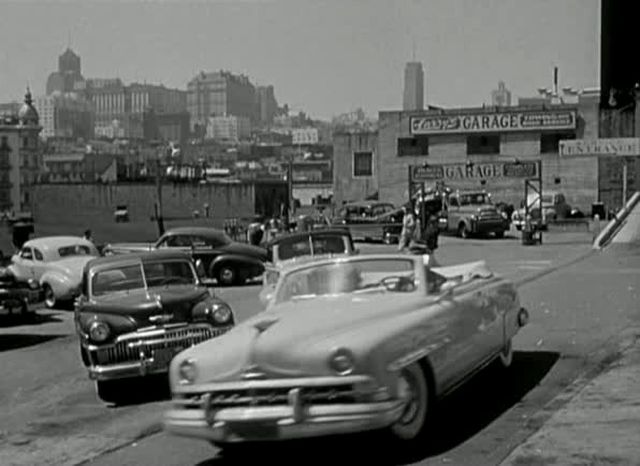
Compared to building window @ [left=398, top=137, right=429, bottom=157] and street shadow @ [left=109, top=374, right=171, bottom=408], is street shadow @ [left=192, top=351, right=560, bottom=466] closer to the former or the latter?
street shadow @ [left=109, top=374, right=171, bottom=408]

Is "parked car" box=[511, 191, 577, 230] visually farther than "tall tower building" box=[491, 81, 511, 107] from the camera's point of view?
No

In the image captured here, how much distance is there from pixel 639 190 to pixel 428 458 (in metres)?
29.8

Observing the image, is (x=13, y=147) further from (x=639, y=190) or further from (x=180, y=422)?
(x=180, y=422)

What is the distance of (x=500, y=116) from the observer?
63844 mm

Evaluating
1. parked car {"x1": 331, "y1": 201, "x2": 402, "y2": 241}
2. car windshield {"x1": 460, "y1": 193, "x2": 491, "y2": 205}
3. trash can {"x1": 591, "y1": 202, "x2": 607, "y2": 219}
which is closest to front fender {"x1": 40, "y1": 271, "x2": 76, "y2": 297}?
parked car {"x1": 331, "y1": 201, "x2": 402, "y2": 241}

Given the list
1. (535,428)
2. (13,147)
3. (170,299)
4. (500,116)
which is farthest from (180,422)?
(13,147)

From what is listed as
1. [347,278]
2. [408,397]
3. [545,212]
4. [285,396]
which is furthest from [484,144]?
[285,396]

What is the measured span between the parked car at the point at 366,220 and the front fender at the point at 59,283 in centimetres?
1789

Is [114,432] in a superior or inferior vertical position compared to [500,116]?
inferior

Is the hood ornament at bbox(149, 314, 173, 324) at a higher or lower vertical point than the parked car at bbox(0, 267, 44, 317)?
higher

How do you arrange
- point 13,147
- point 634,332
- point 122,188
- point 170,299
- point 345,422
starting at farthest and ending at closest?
point 13,147 → point 122,188 → point 634,332 → point 170,299 → point 345,422

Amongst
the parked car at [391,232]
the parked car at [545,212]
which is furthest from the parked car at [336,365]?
the parked car at [545,212]

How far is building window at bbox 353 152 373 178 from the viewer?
71.8 m

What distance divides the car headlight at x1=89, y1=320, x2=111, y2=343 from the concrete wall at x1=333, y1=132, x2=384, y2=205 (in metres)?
60.6
